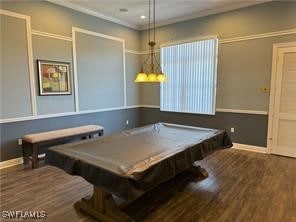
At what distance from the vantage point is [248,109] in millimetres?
4438

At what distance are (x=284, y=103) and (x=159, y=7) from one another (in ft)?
10.8

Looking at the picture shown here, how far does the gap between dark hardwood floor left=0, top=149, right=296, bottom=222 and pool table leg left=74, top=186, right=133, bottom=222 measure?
0.10 m

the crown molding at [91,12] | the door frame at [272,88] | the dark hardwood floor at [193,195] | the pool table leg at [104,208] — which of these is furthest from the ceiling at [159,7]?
the pool table leg at [104,208]

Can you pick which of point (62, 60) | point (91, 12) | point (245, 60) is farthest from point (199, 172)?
point (91, 12)

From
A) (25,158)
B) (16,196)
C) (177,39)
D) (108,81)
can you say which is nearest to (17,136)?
(25,158)

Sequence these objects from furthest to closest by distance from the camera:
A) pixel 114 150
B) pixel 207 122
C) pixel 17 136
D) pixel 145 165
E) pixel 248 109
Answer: pixel 207 122
pixel 248 109
pixel 17 136
pixel 114 150
pixel 145 165

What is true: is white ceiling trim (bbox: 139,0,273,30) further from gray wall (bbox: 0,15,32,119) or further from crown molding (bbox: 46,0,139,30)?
gray wall (bbox: 0,15,32,119)

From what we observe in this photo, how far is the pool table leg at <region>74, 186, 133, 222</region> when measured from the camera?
82.1 inches

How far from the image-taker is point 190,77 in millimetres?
5262

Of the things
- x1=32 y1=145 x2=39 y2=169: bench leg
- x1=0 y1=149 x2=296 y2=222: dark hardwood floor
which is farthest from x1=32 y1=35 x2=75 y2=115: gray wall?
x1=0 y1=149 x2=296 y2=222: dark hardwood floor

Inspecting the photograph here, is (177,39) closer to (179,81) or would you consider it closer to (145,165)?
(179,81)

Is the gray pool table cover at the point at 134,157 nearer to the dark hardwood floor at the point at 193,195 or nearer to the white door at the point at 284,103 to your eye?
the dark hardwood floor at the point at 193,195

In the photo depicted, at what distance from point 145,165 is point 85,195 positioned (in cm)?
133

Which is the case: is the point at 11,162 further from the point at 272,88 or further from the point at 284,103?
the point at 284,103
